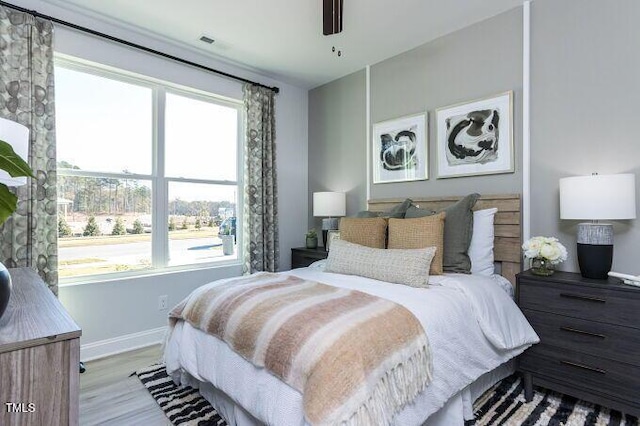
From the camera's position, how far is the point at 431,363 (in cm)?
152

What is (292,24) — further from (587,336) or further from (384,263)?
(587,336)

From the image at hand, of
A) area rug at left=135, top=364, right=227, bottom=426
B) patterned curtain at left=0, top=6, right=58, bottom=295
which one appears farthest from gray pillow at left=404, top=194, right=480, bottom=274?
patterned curtain at left=0, top=6, right=58, bottom=295

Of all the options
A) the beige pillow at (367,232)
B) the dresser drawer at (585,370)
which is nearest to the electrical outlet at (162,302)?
the beige pillow at (367,232)

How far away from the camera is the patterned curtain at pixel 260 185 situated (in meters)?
3.58

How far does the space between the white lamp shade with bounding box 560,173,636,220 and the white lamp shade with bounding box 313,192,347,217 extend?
206cm

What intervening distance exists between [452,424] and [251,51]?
3.30m

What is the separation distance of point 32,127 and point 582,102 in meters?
3.76

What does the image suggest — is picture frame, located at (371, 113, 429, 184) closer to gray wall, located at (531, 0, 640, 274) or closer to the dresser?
gray wall, located at (531, 0, 640, 274)

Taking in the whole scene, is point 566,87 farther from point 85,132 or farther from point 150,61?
point 85,132

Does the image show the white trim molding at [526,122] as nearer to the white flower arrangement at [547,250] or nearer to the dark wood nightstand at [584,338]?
the white flower arrangement at [547,250]


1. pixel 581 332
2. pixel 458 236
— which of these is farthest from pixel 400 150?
pixel 581 332

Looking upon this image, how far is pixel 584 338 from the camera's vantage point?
190 cm

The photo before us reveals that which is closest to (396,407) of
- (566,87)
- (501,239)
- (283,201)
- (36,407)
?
(36,407)

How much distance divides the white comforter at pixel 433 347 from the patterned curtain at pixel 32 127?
1180mm
